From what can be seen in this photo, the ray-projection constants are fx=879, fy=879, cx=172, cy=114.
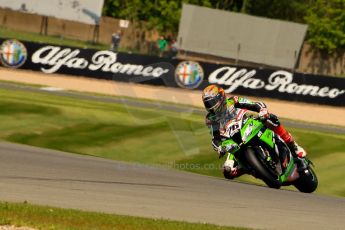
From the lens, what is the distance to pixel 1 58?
40.6m

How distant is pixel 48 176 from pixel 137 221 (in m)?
3.65

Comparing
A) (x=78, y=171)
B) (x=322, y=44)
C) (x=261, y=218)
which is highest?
(x=261, y=218)

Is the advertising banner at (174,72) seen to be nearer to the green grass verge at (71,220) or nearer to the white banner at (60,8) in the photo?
the white banner at (60,8)

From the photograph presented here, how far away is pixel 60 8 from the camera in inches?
2537

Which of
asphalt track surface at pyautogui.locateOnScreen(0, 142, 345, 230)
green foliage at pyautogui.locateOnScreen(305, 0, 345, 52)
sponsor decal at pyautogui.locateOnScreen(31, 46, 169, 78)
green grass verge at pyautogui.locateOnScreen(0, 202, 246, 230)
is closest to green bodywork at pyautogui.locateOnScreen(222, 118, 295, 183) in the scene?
asphalt track surface at pyautogui.locateOnScreen(0, 142, 345, 230)

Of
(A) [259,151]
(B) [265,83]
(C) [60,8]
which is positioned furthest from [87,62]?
(A) [259,151]

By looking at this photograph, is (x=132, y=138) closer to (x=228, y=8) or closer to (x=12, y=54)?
(x=12, y=54)

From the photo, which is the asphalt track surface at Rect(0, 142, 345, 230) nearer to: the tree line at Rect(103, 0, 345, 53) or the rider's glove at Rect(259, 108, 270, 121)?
the rider's glove at Rect(259, 108, 270, 121)

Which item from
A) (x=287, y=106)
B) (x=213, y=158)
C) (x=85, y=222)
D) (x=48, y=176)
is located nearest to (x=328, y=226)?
(x=85, y=222)

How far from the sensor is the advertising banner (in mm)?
39000

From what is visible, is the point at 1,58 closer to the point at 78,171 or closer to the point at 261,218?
the point at 78,171

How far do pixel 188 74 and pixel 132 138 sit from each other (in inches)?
739

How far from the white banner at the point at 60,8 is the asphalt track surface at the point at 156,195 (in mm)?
48766

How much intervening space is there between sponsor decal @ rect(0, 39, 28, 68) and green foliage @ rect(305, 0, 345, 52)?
34.3 meters
